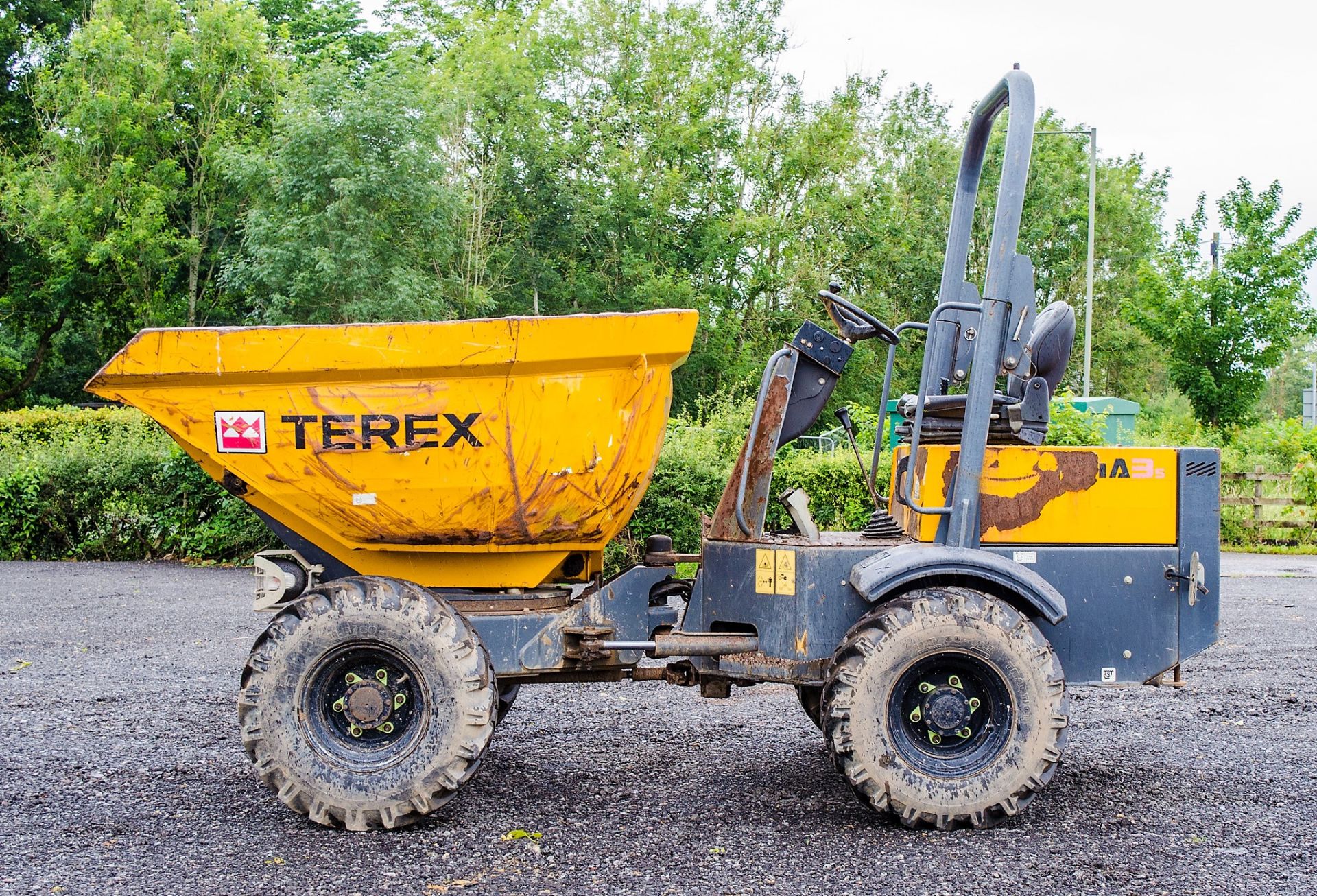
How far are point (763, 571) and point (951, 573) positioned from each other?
74cm

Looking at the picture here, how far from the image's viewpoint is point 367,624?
4434 mm

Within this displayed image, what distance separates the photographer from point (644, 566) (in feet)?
15.7

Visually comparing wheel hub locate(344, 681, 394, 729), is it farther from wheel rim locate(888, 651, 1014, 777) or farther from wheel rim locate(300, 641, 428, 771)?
wheel rim locate(888, 651, 1014, 777)

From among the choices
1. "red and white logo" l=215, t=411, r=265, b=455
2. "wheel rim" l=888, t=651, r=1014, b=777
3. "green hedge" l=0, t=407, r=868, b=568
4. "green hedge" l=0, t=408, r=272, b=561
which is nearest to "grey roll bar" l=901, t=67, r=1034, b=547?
"wheel rim" l=888, t=651, r=1014, b=777

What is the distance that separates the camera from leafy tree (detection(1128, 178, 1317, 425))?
20.4 metres

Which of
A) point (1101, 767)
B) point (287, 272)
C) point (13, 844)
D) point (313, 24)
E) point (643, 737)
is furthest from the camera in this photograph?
point (313, 24)

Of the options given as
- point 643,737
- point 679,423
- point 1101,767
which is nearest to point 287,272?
point 679,423

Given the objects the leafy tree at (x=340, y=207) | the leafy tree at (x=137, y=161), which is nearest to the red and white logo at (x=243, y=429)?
the leafy tree at (x=340, y=207)

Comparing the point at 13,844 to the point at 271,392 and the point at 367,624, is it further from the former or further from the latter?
the point at 271,392

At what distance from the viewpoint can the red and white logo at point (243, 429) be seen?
441cm

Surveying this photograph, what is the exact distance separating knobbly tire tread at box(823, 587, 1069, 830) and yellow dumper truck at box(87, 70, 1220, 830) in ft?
0.03

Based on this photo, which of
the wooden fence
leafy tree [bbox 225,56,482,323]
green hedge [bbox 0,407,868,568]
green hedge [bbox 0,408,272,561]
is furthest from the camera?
leafy tree [bbox 225,56,482,323]

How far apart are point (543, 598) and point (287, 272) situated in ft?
53.9

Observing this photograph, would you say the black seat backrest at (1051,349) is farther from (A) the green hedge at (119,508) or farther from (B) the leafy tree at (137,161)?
(B) the leafy tree at (137,161)
